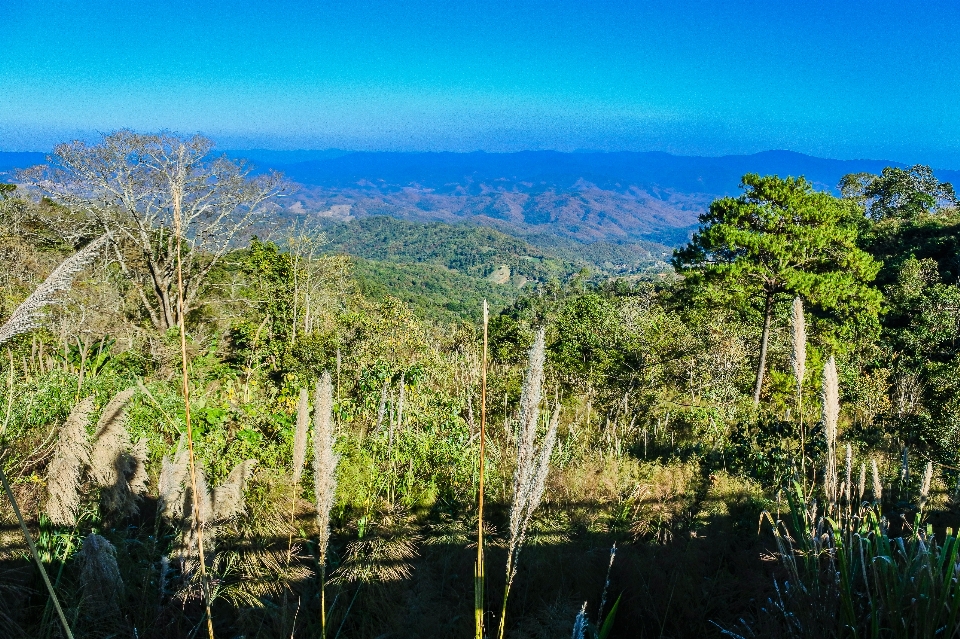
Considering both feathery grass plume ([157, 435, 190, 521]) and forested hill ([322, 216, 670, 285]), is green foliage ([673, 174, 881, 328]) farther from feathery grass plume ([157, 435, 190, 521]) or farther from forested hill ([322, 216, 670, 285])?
forested hill ([322, 216, 670, 285])

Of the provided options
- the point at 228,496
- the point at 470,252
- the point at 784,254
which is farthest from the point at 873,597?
the point at 470,252

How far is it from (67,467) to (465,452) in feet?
11.7

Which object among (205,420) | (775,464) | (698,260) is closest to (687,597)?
(775,464)

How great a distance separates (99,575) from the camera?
6.79 feet

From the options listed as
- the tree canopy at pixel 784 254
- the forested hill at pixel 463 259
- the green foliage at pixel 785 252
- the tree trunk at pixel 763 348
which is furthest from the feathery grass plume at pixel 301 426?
the forested hill at pixel 463 259

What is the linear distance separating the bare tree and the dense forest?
81 mm

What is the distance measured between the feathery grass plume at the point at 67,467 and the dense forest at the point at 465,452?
0.08ft

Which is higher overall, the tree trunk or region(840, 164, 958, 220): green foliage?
region(840, 164, 958, 220): green foliage

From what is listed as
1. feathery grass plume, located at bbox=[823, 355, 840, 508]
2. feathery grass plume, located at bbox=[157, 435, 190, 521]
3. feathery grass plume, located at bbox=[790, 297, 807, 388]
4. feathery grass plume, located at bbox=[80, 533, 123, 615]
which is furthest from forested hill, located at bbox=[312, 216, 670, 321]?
feathery grass plume, located at bbox=[823, 355, 840, 508]

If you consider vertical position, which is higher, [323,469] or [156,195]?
[156,195]

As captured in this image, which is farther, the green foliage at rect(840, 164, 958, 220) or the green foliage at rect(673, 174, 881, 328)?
the green foliage at rect(840, 164, 958, 220)

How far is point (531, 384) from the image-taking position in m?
1.15

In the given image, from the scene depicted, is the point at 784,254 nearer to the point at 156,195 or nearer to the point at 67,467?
the point at 67,467

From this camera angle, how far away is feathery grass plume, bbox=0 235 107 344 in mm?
1215
